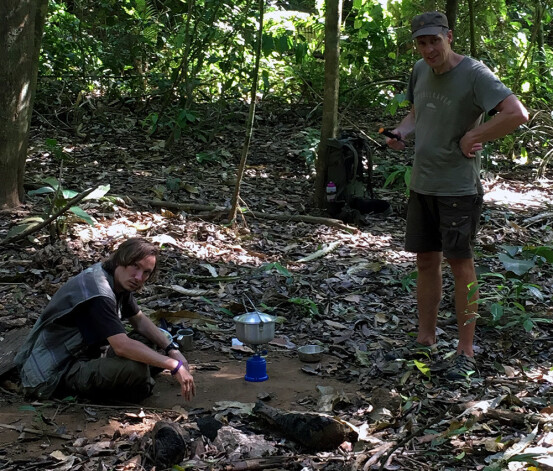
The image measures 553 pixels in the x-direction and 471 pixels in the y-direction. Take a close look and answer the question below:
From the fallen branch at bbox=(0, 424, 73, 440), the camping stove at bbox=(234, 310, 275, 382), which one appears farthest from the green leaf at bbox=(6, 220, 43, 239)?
the fallen branch at bbox=(0, 424, 73, 440)

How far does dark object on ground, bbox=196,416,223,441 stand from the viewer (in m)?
3.86

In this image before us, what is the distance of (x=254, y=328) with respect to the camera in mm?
4633

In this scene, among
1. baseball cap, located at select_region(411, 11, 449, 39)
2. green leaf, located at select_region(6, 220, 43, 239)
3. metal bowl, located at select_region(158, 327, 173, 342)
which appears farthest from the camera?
green leaf, located at select_region(6, 220, 43, 239)

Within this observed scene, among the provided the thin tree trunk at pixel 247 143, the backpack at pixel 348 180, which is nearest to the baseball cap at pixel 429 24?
the thin tree trunk at pixel 247 143

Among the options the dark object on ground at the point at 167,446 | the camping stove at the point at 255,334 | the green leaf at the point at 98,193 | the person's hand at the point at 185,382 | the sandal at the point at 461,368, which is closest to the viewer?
the dark object on ground at the point at 167,446

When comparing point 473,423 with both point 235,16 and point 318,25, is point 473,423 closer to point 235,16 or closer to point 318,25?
point 235,16

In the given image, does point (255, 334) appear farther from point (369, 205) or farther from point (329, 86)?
point (329, 86)

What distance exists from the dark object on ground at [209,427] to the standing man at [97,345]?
23cm

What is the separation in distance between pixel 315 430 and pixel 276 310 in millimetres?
2347

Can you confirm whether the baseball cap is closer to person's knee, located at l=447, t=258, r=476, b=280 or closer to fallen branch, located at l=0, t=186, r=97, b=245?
person's knee, located at l=447, t=258, r=476, b=280

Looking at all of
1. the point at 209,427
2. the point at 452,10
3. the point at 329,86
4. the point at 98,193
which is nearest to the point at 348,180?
the point at 329,86

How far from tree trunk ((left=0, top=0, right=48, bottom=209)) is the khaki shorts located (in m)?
4.53

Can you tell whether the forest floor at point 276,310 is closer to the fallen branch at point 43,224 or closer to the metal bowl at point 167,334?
the fallen branch at point 43,224

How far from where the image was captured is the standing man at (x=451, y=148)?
4.44m
